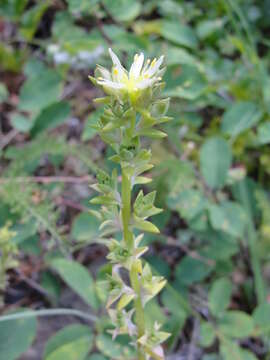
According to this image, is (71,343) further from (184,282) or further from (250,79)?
(250,79)

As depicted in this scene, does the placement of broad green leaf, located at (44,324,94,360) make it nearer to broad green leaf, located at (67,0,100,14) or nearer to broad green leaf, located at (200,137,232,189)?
broad green leaf, located at (200,137,232,189)

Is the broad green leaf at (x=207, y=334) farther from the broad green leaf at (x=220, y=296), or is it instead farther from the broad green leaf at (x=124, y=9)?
the broad green leaf at (x=124, y=9)

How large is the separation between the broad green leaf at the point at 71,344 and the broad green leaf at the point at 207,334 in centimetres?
50

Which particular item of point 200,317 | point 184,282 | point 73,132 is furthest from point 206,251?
point 73,132

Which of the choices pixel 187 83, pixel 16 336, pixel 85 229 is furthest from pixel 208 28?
pixel 16 336

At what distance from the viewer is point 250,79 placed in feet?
8.43

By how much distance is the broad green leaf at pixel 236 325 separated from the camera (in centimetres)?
186

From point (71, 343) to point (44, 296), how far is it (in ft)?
2.16

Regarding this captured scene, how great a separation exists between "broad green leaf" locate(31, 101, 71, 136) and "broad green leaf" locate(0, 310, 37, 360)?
1.14m

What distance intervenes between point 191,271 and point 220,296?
231 mm

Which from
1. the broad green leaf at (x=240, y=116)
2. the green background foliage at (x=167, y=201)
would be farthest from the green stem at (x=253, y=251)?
the broad green leaf at (x=240, y=116)

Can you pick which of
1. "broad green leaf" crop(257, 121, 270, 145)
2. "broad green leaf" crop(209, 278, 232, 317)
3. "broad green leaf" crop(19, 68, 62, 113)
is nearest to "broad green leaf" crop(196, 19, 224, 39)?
"broad green leaf" crop(257, 121, 270, 145)

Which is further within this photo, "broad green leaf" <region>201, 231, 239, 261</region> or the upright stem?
"broad green leaf" <region>201, 231, 239, 261</region>

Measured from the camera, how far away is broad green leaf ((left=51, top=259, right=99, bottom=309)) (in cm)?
183
